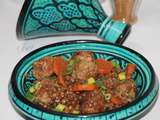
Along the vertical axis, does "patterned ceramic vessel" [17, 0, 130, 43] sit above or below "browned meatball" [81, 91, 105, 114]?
above

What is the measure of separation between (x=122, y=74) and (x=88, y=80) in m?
0.08

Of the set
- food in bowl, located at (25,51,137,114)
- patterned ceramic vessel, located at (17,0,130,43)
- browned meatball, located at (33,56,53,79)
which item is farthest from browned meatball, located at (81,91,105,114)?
patterned ceramic vessel, located at (17,0,130,43)

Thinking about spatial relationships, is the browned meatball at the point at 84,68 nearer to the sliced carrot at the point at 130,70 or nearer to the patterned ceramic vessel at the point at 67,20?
the sliced carrot at the point at 130,70

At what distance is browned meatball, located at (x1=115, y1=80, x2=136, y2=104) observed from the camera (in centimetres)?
81

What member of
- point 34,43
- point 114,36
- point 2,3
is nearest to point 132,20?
point 114,36

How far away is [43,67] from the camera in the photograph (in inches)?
34.2

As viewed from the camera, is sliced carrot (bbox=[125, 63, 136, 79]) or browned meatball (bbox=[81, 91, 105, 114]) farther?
sliced carrot (bbox=[125, 63, 136, 79])

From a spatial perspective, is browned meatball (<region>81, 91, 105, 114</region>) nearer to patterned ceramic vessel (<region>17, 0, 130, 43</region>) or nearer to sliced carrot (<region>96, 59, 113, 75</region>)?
sliced carrot (<region>96, 59, 113, 75</region>)

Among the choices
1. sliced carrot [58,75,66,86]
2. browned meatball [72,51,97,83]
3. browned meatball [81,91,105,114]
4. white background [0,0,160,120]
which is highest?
white background [0,0,160,120]

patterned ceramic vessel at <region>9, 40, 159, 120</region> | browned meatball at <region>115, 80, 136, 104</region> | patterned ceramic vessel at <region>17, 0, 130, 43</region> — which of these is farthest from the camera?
patterned ceramic vessel at <region>17, 0, 130, 43</region>

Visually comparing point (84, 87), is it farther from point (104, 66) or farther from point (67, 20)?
point (67, 20)

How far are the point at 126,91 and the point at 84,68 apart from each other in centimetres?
9

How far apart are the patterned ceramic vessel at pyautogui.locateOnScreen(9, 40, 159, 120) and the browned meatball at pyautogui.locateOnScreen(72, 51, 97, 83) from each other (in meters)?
0.09

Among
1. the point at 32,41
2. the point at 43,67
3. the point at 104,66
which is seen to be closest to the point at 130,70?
the point at 104,66
